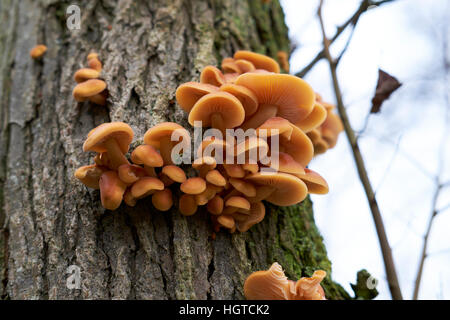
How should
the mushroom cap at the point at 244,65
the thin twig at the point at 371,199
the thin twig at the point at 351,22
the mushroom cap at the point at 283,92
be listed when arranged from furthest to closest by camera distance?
the thin twig at the point at 351,22 < the mushroom cap at the point at 244,65 < the thin twig at the point at 371,199 < the mushroom cap at the point at 283,92

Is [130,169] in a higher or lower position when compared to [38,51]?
lower

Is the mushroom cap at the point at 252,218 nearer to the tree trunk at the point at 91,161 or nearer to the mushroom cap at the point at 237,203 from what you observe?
the tree trunk at the point at 91,161

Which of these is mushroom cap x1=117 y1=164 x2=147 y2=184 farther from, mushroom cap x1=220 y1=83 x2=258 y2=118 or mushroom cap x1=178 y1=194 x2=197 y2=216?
mushroom cap x1=220 y1=83 x2=258 y2=118

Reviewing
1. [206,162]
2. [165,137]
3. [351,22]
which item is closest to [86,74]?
[165,137]

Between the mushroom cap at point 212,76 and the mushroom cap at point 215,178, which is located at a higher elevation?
the mushroom cap at point 212,76

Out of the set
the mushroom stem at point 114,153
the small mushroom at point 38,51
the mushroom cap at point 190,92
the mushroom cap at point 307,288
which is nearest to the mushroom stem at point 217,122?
the mushroom cap at point 190,92

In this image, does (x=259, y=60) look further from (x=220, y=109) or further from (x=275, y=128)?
(x=275, y=128)
